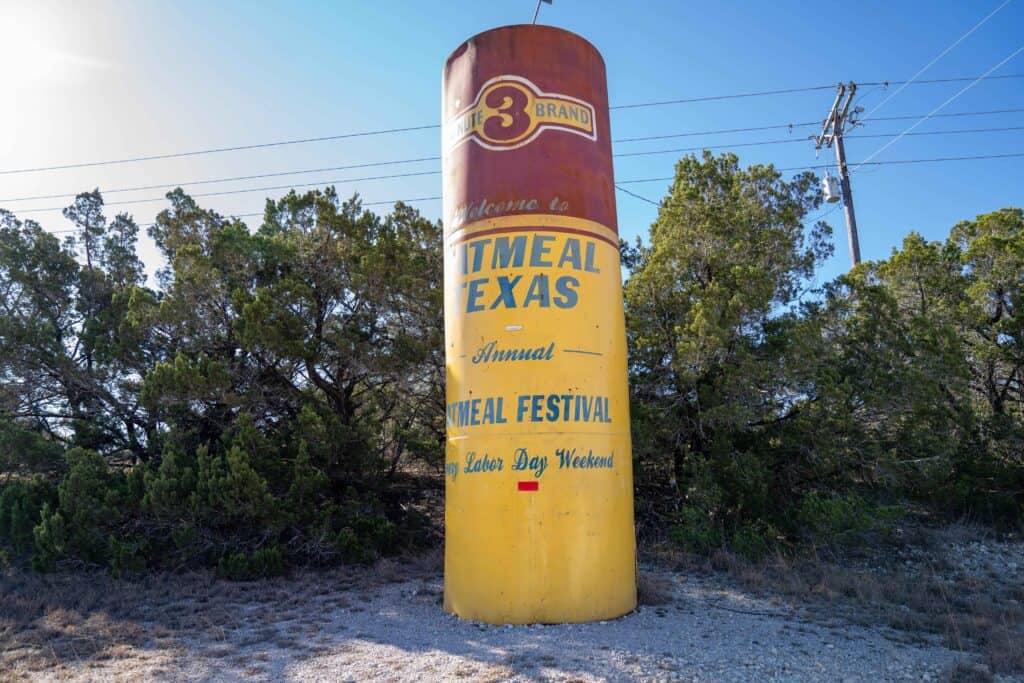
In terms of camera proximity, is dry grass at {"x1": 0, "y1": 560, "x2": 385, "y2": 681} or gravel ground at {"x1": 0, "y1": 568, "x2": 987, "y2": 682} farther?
dry grass at {"x1": 0, "y1": 560, "x2": 385, "y2": 681}

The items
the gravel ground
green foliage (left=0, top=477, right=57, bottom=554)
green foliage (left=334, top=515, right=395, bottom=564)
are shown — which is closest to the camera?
the gravel ground

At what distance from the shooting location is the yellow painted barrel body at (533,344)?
945cm

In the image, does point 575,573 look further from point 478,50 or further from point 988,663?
point 478,50

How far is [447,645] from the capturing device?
8.63m

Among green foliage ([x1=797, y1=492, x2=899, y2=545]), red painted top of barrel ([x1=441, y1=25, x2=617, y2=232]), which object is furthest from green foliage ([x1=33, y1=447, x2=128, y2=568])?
green foliage ([x1=797, y1=492, x2=899, y2=545])

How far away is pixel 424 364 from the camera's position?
15.4 m

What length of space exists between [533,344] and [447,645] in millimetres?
3929

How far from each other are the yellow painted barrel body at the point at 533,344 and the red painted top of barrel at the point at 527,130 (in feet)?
0.07

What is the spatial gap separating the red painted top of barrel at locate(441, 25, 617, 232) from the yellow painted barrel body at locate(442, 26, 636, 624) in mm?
22

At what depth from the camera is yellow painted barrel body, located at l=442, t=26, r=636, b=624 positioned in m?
9.45

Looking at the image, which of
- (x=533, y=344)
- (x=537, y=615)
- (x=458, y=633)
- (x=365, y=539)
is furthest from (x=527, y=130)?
(x=365, y=539)

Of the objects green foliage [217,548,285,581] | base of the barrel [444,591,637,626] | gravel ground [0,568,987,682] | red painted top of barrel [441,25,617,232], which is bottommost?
gravel ground [0,568,987,682]

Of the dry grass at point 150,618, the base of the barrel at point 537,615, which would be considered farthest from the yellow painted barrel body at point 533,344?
the dry grass at point 150,618

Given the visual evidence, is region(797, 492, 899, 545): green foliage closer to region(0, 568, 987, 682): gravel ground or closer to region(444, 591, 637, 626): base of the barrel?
region(0, 568, 987, 682): gravel ground
